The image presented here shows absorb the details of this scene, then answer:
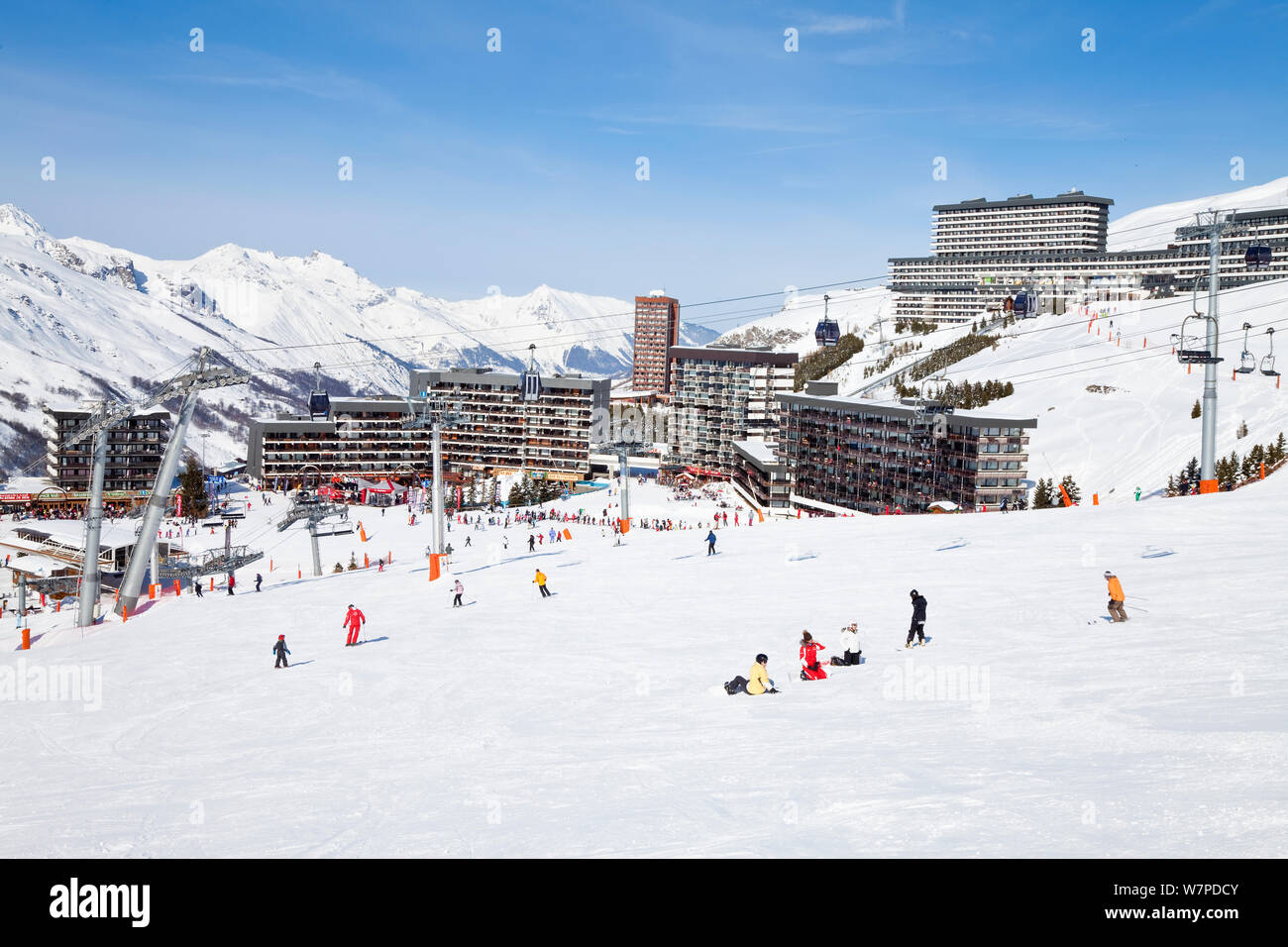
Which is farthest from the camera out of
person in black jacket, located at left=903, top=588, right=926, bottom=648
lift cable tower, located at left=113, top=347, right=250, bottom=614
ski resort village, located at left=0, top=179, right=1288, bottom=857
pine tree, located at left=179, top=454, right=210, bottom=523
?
pine tree, located at left=179, top=454, right=210, bottom=523

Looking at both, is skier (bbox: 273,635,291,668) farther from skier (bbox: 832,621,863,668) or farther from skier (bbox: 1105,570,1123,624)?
skier (bbox: 1105,570,1123,624)

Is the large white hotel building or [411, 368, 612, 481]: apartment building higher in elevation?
the large white hotel building

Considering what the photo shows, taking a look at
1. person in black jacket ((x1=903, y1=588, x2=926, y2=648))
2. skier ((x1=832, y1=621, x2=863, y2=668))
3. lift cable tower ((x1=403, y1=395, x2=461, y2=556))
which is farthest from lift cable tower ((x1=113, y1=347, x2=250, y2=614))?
person in black jacket ((x1=903, y1=588, x2=926, y2=648))

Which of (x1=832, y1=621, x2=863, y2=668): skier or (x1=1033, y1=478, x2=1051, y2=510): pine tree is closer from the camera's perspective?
(x1=832, y1=621, x2=863, y2=668): skier

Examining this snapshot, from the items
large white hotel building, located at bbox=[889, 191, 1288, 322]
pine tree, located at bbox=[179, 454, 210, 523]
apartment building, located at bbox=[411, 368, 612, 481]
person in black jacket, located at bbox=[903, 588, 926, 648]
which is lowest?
pine tree, located at bbox=[179, 454, 210, 523]

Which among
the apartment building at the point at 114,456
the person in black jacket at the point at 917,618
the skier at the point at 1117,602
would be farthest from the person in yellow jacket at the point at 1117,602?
the apartment building at the point at 114,456

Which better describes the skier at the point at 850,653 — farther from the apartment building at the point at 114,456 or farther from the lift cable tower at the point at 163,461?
the apartment building at the point at 114,456

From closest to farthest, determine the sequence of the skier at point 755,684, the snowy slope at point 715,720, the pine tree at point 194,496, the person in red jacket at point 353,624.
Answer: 1. the snowy slope at point 715,720
2. the skier at point 755,684
3. the person in red jacket at point 353,624
4. the pine tree at point 194,496
